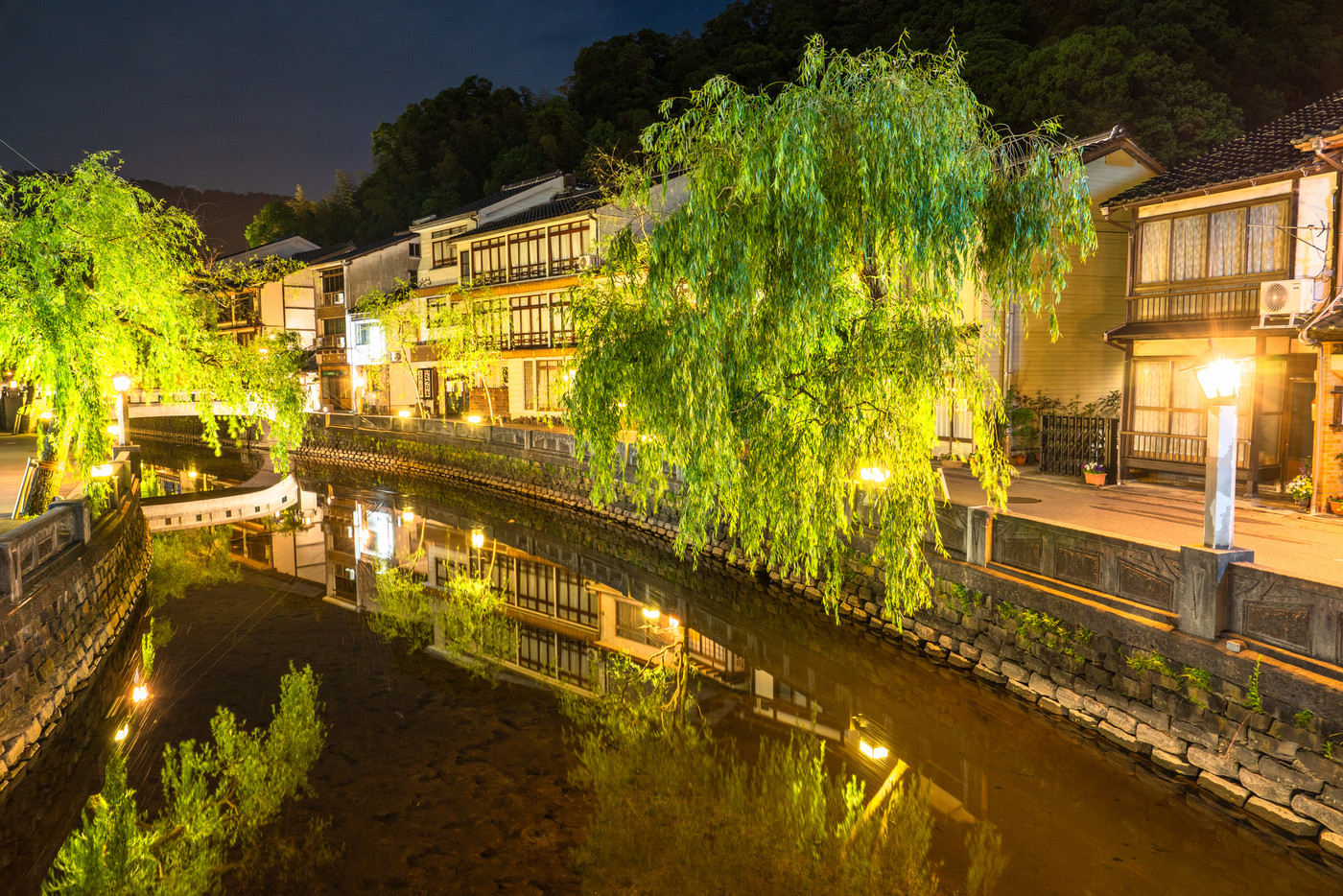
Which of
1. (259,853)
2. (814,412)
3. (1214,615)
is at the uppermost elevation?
A: (814,412)

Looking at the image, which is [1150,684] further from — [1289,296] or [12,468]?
[12,468]

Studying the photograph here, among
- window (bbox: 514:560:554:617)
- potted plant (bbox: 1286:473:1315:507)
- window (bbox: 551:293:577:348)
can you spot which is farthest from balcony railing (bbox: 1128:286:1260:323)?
window (bbox: 551:293:577:348)

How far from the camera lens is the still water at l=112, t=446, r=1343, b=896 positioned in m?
7.67

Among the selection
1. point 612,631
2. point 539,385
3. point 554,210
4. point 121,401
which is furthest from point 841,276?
point 539,385

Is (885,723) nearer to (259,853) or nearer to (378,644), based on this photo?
(259,853)

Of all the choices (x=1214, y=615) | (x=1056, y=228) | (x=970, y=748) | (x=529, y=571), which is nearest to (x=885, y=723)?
(x=970, y=748)

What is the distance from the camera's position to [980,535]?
11344 mm

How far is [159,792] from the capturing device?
9203 mm

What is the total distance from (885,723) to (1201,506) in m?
8.78

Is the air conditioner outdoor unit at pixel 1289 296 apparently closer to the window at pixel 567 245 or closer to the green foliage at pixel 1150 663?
the green foliage at pixel 1150 663

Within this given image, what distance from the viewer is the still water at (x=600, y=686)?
767 centimetres

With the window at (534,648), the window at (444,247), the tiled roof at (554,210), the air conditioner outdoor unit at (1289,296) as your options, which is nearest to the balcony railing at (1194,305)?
Answer: the air conditioner outdoor unit at (1289,296)

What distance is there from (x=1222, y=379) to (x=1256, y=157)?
10.6m

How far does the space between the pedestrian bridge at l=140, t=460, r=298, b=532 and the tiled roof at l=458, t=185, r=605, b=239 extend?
54.1ft
